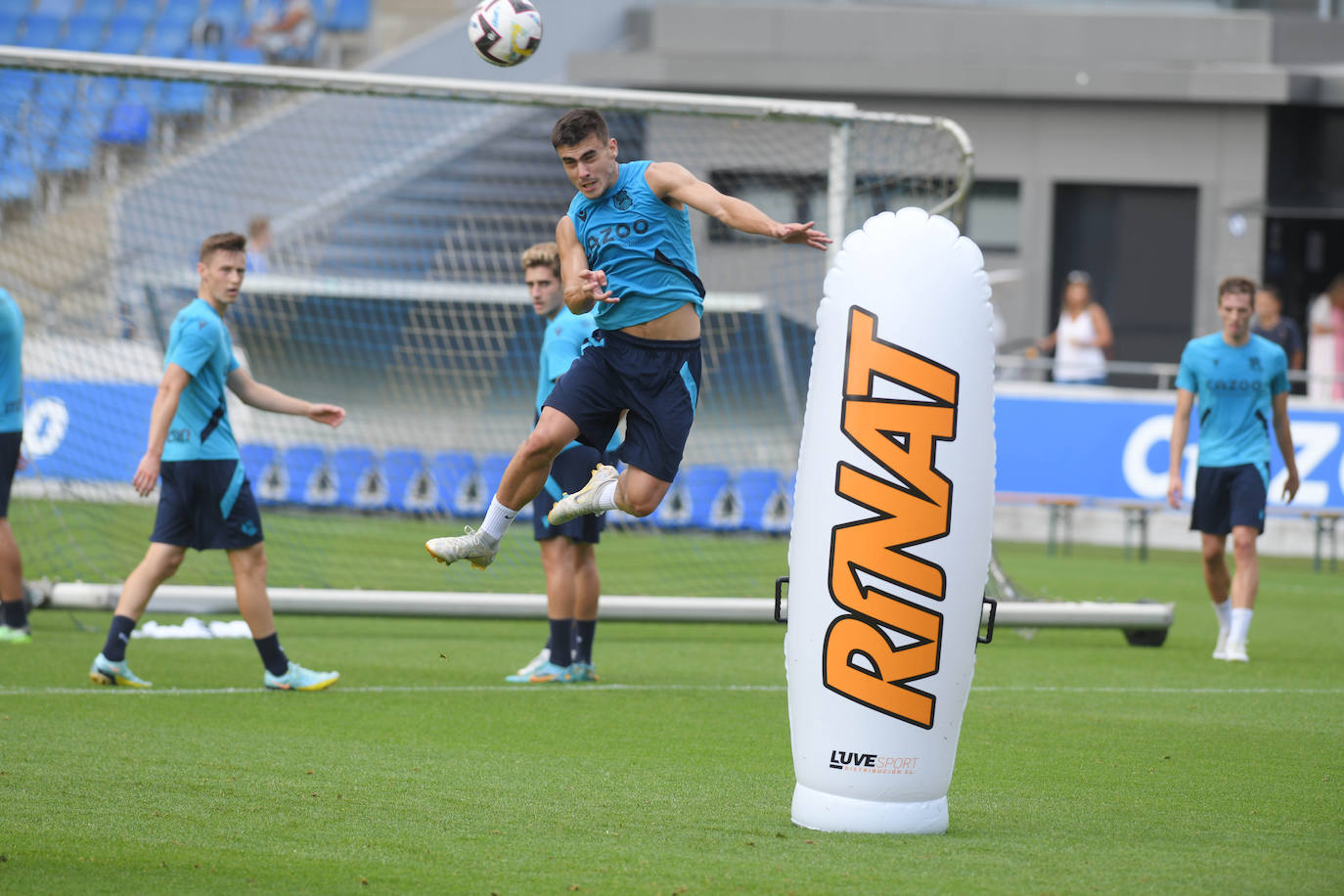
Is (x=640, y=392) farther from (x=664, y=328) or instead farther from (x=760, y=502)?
(x=760, y=502)

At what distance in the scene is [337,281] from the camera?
17688 millimetres

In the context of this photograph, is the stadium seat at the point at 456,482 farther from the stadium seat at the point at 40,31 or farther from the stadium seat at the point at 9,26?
the stadium seat at the point at 9,26

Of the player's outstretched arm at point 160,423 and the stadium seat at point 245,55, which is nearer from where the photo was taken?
the player's outstretched arm at point 160,423

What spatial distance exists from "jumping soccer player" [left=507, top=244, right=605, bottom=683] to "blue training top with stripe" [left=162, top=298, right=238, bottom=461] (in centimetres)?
154

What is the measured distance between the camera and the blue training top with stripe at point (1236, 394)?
988 cm

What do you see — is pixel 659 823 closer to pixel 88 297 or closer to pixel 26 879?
pixel 26 879

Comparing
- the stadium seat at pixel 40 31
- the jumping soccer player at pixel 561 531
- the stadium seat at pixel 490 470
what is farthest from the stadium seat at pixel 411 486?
the stadium seat at pixel 40 31

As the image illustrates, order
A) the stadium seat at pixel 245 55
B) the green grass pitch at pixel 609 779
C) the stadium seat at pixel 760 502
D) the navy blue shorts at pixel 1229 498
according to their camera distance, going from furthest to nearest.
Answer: the stadium seat at pixel 245 55
the stadium seat at pixel 760 502
the navy blue shorts at pixel 1229 498
the green grass pitch at pixel 609 779

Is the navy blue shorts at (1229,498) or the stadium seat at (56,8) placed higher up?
the stadium seat at (56,8)

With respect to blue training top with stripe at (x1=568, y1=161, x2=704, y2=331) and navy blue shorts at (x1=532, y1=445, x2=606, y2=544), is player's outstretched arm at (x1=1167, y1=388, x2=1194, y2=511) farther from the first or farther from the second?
blue training top with stripe at (x1=568, y1=161, x2=704, y2=331)

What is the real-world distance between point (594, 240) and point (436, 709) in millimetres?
2602

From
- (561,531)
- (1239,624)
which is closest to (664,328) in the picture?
(561,531)

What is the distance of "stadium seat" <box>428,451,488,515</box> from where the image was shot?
53.9 feet

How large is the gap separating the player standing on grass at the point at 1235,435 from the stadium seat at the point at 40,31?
21.4 m
